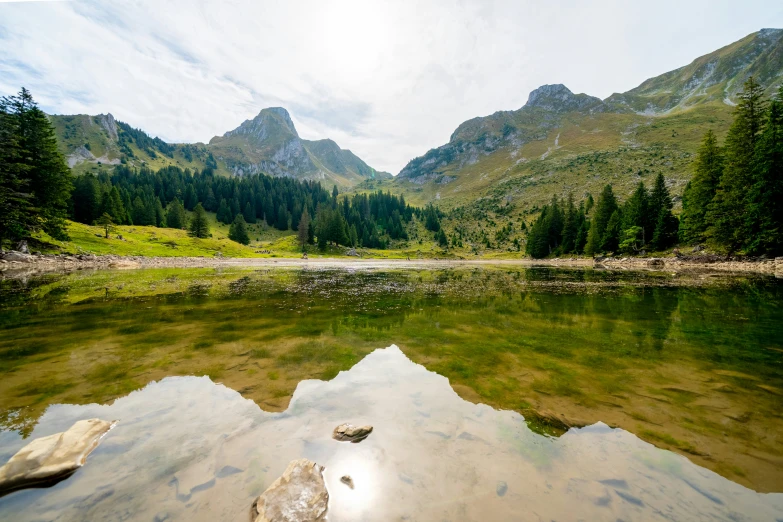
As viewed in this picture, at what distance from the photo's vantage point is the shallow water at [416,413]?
14.5 ft

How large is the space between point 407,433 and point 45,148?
75.5 m

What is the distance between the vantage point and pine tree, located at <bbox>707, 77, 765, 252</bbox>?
153 ft

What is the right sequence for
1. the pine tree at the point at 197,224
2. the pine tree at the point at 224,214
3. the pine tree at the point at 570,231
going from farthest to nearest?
the pine tree at the point at 224,214
the pine tree at the point at 197,224
the pine tree at the point at 570,231

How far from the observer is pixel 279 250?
395 ft

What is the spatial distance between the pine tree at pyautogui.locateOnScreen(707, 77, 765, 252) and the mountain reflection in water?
63055mm

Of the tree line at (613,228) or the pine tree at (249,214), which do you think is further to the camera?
the pine tree at (249,214)

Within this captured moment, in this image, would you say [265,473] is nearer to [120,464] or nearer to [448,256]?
[120,464]

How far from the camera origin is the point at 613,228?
83.5 m

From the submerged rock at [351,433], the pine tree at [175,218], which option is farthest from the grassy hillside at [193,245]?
the submerged rock at [351,433]

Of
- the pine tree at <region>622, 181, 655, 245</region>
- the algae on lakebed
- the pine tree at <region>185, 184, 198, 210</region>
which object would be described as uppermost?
the pine tree at <region>185, 184, 198, 210</region>

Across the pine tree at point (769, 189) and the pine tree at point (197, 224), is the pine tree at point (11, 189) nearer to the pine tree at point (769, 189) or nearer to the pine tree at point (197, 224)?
the pine tree at point (197, 224)

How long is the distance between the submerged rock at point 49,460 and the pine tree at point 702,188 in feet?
251

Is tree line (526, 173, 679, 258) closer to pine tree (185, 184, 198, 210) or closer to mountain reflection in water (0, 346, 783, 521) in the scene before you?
mountain reflection in water (0, 346, 783, 521)

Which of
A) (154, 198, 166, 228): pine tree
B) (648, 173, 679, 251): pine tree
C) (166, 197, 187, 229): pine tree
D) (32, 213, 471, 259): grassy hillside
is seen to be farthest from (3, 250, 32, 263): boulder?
(648, 173, 679, 251): pine tree
